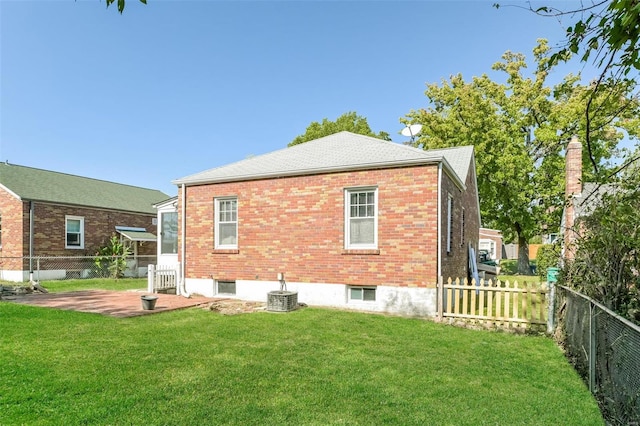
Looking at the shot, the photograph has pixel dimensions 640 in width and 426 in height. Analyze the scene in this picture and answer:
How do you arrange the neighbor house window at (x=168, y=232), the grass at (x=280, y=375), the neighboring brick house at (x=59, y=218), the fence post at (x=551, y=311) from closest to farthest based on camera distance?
the grass at (x=280, y=375) < the fence post at (x=551, y=311) < the neighbor house window at (x=168, y=232) < the neighboring brick house at (x=59, y=218)

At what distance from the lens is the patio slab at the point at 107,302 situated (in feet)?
33.5

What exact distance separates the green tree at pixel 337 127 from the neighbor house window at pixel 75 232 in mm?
20114

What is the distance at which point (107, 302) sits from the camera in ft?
38.7

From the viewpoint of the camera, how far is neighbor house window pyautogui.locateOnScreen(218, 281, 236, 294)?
12.7 meters

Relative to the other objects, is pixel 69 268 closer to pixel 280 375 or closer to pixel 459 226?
pixel 280 375

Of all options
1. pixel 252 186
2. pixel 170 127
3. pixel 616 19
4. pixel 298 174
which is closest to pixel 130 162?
pixel 170 127

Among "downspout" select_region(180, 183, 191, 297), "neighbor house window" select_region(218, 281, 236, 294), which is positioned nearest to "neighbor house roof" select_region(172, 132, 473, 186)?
"downspout" select_region(180, 183, 191, 297)

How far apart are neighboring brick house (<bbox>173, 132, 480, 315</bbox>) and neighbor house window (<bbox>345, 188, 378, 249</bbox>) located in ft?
0.10

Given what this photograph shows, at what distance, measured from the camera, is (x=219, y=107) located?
17.0 meters

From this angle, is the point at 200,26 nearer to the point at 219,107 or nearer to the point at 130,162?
the point at 219,107

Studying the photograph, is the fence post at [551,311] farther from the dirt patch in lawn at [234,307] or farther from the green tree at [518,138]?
the green tree at [518,138]

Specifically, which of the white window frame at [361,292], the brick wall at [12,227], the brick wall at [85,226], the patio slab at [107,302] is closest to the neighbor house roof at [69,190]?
the brick wall at [85,226]

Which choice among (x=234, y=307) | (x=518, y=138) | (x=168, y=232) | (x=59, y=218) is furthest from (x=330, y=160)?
(x=518, y=138)

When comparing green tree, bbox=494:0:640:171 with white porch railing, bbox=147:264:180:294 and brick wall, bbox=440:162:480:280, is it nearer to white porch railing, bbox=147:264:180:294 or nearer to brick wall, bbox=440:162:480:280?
brick wall, bbox=440:162:480:280
